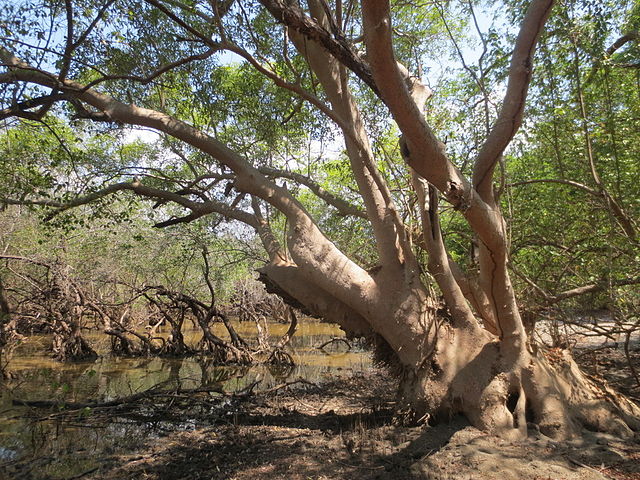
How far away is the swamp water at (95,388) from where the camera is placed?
4.69m

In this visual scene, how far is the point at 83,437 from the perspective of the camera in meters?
5.28

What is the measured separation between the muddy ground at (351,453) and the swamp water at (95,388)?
223mm

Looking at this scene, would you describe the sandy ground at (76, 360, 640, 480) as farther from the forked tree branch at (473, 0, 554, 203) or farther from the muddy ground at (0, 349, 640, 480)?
the forked tree branch at (473, 0, 554, 203)

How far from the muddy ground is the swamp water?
0.22 m

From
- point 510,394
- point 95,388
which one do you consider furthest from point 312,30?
point 95,388

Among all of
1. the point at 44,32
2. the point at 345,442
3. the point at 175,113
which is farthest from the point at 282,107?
the point at 345,442

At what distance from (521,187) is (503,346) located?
3.95 m

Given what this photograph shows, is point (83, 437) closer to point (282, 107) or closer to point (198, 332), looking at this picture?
point (282, 107)

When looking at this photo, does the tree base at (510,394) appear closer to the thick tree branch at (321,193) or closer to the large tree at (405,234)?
the large tree at (405,234)

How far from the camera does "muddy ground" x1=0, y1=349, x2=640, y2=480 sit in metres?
3.72

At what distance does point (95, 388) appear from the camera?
8.03 m

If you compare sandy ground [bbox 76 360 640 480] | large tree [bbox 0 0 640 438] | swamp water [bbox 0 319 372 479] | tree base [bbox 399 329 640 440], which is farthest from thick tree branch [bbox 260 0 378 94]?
swamp water [bbox 0 319 372 479]

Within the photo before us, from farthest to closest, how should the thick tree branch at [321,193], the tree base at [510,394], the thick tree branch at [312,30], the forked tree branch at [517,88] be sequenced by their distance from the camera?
the thick tree branch at [321,193] → the tree base at [510,394] → the forked tree branch at [517,88] → the thick tree branch at [312,30]

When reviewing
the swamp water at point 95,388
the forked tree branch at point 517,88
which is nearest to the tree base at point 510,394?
the forked tree branch at point 517,88
